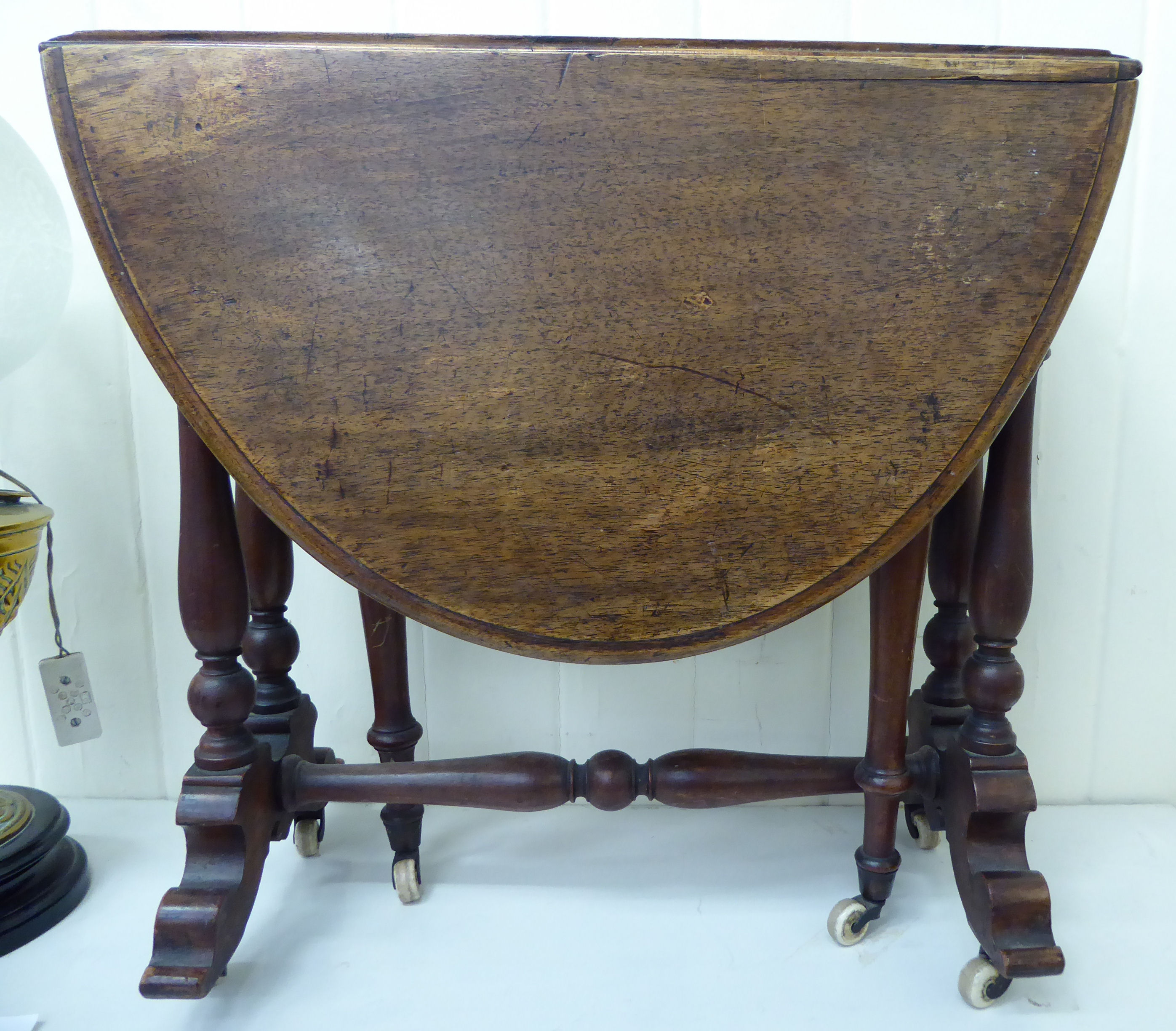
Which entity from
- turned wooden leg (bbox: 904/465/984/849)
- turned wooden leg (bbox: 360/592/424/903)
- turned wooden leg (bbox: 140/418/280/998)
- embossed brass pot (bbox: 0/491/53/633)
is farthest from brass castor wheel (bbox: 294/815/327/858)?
turned wooden leg (bbox: 904/465/984/849)

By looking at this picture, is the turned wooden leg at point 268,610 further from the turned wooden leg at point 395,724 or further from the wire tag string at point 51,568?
the wire tag string at point 51,568

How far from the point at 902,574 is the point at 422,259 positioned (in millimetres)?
588

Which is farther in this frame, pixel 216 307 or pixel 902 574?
pixel 902 574

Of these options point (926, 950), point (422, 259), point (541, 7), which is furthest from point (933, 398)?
point (541, 7)

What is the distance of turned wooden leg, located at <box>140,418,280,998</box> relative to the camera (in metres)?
0.88

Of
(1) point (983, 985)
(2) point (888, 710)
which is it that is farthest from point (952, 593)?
(1) point (983, 985)

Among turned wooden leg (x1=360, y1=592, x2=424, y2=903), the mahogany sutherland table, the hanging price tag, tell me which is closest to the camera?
the mahogany sutherland table

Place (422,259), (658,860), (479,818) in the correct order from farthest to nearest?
1. (479,818)
2. (658,860)
3. (422,259)

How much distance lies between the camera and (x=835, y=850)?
1.19 meters

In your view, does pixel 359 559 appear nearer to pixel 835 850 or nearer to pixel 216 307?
pixel 216 307

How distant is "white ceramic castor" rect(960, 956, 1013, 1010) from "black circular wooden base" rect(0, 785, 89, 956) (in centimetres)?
104

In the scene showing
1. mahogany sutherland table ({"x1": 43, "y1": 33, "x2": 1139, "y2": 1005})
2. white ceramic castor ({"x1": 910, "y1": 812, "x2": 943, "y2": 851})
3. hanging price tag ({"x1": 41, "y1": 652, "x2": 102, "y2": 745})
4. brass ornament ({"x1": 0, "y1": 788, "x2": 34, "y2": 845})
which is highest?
mahogany sutherland table ({"x1": 43, "y1": 33, "x2": 1139, "y2": 1005})

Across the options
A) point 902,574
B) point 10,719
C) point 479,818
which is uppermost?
point 902,574

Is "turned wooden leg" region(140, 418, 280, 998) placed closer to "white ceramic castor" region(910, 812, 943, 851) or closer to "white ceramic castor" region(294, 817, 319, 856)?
"white ceramic castor" region(294, 817, 319, 856)
